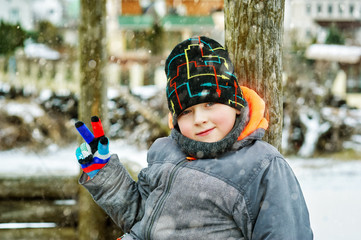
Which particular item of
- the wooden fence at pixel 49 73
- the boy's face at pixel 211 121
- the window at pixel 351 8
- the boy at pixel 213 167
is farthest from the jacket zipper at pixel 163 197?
the window at pixel 351 8

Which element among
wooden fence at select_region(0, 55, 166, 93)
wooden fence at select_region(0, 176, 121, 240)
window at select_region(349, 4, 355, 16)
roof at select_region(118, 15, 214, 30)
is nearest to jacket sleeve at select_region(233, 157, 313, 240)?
wooden fence at select_region(0, 176, 121, 240)

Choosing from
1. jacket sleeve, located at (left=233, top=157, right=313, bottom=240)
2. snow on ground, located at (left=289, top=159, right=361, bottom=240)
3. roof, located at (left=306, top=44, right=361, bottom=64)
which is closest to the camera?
jacket sleeve, located at (left=233, top=157, right=313, bottom=240)

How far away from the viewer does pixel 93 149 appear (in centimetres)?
193

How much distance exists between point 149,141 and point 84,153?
6676 mm

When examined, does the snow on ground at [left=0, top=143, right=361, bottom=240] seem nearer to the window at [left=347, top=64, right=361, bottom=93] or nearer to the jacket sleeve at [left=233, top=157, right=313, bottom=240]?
the jacket sleeve at [left=233, top=157, right=313, bottom=240]

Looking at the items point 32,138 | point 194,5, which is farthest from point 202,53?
point 194,5

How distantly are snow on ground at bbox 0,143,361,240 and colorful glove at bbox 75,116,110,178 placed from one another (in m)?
1.84

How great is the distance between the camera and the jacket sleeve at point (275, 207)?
5.13 ft

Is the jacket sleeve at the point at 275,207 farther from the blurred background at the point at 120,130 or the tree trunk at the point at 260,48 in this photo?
the blurred background at the point at 120,130

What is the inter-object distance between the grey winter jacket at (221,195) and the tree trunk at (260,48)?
1.31ft

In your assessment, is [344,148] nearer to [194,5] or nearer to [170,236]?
[170,236]

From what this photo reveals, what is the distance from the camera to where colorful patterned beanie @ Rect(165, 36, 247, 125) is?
1.75 meters

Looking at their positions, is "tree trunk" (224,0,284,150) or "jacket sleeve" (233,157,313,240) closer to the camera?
"jacket sleeve" (233,157,313,240)

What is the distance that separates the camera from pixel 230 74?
181cm
